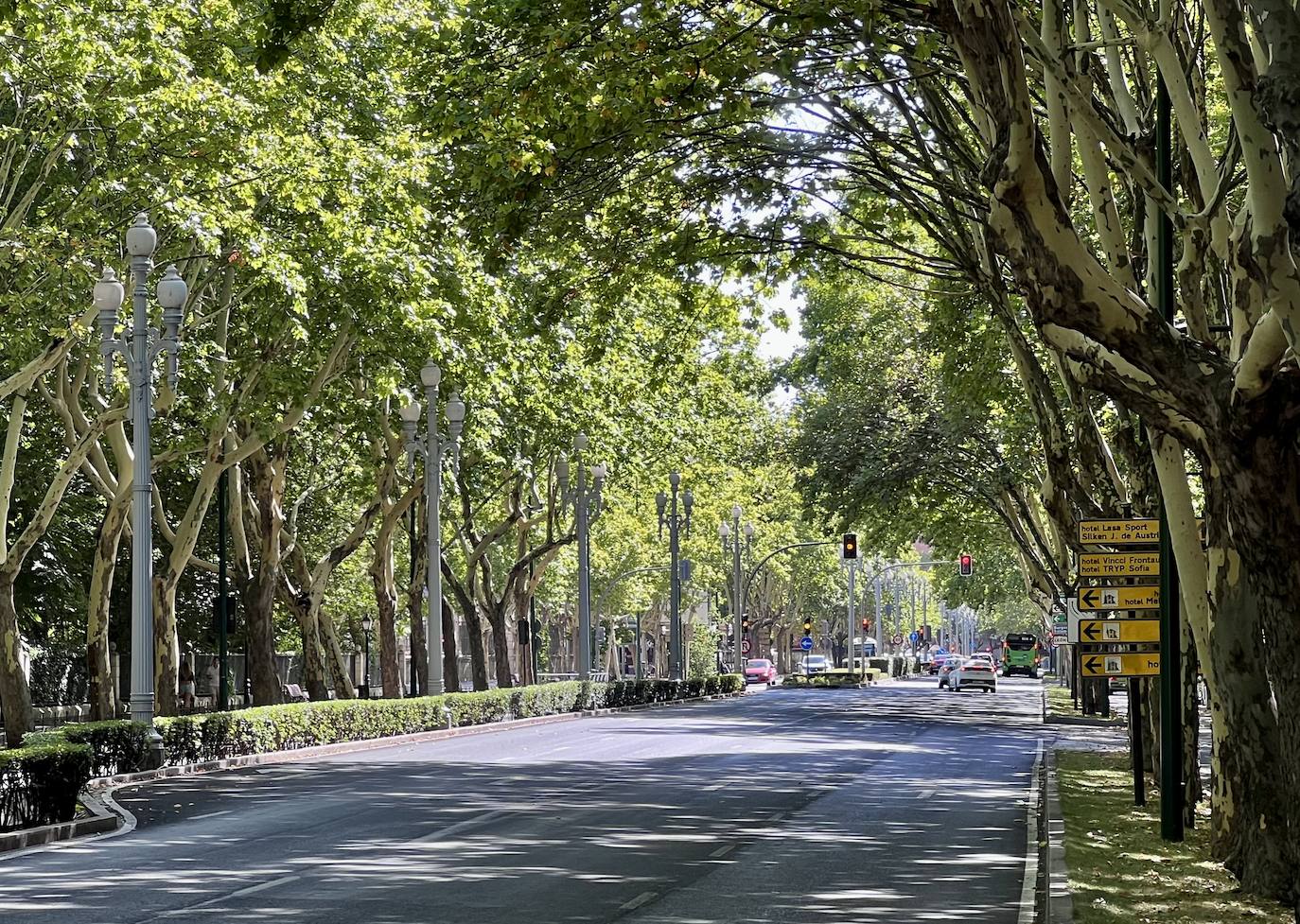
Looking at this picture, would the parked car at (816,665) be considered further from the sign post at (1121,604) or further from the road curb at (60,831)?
the sign post at (1121,604)

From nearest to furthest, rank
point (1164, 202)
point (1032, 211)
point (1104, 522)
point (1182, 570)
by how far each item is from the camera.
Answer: point (1032, 211) < point (1164, 202) < point (1182, 570) < point (1104, 522)

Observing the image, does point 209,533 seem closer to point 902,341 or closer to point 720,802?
point 902,341

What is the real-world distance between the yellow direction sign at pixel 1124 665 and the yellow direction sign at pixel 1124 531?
108 cm

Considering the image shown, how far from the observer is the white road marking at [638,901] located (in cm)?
1271

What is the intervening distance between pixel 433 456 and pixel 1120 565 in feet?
74.6

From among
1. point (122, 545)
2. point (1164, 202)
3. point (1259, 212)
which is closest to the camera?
point (1259, 212)

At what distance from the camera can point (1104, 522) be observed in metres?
17.9

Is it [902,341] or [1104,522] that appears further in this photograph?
[902,341]

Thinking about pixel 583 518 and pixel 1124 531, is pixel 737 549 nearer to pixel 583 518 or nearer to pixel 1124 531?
pixel 583 518

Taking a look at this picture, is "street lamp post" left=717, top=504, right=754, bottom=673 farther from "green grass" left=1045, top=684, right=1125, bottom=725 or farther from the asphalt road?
the asphalt road

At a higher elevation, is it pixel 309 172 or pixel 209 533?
pixel 309 172

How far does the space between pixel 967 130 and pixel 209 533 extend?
110 ft

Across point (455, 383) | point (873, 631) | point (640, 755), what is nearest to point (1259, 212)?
point (640, 755)

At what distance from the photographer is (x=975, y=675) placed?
7894cm
